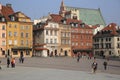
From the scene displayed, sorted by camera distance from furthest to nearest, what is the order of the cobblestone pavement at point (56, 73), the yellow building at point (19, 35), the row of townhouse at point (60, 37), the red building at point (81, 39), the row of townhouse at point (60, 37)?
→ the red building at point (81, 39) → the row of townhouse at point (60, 37) → the row of townhouse at point (60, 37) → the yellow building at point (19, 35) → the cobblestone pavement at point (56, 73)

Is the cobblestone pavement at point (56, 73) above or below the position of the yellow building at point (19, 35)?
below

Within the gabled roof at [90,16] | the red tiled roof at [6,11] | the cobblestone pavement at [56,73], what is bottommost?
the cobblestone pavement at [56,73]

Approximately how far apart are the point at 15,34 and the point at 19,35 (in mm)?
1268

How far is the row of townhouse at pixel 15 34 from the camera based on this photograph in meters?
79.4

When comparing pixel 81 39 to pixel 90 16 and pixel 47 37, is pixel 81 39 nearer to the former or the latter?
pixel 47 37

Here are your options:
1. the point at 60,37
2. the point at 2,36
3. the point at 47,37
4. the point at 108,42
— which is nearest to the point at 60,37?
the point at 60,37

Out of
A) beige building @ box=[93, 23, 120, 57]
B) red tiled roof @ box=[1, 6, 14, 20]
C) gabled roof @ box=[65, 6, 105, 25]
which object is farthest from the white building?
gabled roof @ box=[65, 6, 105, 25]

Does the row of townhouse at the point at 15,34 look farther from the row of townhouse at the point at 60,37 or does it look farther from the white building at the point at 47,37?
the row of townhouse at the point at 60,37

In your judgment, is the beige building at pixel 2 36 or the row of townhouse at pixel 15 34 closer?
the beige building at pixel 2 36

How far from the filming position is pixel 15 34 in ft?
267

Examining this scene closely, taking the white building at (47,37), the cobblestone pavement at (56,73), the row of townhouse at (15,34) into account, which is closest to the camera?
the cobblestone pavement at (56,73)

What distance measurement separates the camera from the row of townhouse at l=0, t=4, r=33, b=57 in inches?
3125

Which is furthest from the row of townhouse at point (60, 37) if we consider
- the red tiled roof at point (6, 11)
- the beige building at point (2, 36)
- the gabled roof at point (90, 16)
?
the gabled roof at point (90, 16)

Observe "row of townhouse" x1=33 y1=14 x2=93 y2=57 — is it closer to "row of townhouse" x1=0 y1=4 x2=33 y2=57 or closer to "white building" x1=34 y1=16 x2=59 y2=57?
"white building" x1=34 y1=16 x2=59 y2=57
